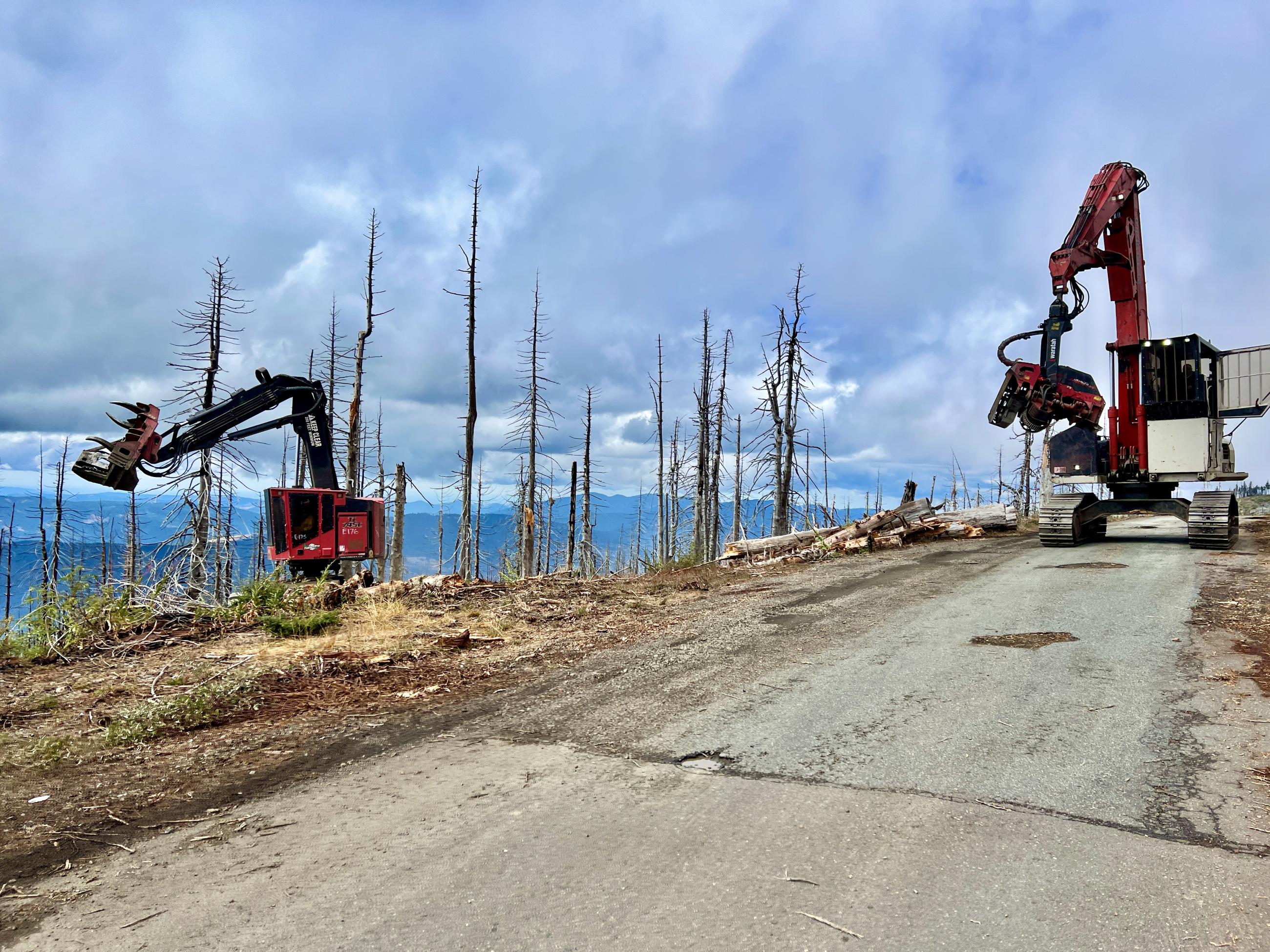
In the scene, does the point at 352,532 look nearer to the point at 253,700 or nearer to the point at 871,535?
the point at 253,700

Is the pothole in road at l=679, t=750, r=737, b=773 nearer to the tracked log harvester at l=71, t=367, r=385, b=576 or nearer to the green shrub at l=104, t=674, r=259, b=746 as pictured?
the green shrub at l=104, t=674, r=259, b=746

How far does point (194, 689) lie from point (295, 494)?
7122 millimetres

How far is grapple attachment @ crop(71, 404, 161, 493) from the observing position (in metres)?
10.2

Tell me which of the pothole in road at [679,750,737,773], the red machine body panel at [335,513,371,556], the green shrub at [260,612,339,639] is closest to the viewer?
the pothole in road at [679,750,737,773]

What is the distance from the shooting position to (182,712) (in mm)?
5207

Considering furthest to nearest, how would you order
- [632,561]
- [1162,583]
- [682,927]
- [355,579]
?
[632,561] < [355,579] < [1162,583] < [682,927]

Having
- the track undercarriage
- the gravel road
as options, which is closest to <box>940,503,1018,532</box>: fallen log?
the track undercarriage

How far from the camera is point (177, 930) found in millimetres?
2723

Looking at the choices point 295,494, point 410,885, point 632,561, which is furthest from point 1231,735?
point 632,561

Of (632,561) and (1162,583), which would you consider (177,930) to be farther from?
(632,561)

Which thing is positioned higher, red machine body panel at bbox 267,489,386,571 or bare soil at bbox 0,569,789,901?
red machine body panel at bbox 267,489,386,571

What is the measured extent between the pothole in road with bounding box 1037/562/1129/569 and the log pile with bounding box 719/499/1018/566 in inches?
173

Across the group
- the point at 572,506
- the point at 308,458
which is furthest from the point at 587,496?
the point at 308,458

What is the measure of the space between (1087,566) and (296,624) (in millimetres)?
11075
